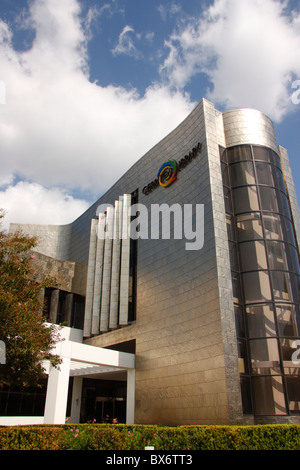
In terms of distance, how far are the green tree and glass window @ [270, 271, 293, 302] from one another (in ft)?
40.4

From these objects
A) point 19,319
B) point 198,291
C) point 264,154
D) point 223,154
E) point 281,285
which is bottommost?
point 19,319

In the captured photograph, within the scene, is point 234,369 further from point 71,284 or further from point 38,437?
point 71,284

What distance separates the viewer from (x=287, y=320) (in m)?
20.0

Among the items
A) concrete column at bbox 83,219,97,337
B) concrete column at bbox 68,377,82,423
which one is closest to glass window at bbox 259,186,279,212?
concrete column at bbox 83,219,97,337

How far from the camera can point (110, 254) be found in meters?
33.1

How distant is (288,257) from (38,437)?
56.1ft

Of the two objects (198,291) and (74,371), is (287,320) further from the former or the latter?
(74,371)

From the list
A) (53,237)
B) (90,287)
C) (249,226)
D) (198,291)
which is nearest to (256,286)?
(198,291)

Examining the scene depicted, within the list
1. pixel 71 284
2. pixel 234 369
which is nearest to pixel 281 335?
pixel 234 369

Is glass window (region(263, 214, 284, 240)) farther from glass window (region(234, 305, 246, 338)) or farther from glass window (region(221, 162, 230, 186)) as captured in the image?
glass window (region(234, 305, 246, 338))

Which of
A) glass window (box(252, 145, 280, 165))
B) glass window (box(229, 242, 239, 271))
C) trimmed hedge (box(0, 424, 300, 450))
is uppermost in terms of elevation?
glass window (box(252, 145, 280, 165))

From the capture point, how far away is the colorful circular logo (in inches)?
1064

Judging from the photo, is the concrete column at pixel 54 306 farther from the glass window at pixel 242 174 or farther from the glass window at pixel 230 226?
the glass window at pixel 242 174

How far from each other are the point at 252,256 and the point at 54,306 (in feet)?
67.2
